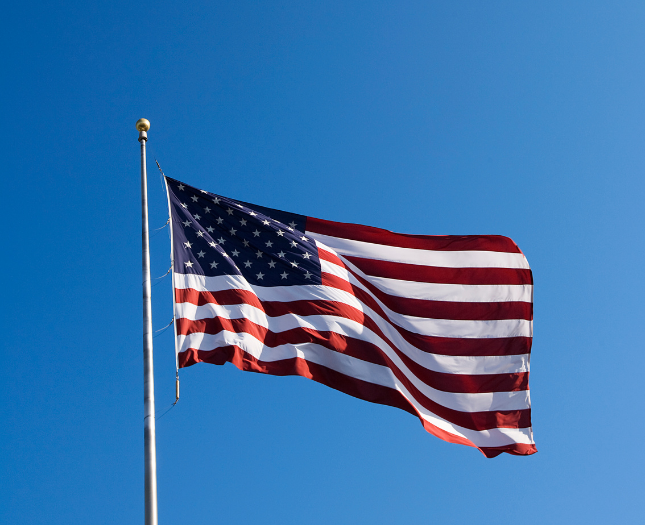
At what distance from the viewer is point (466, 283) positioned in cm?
1969

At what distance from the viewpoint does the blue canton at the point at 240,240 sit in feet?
57.5

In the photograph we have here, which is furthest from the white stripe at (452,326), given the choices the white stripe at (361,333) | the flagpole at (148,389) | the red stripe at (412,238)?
the flagpole at (148,389)

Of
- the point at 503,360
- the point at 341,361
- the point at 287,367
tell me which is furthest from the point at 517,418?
the point at 287,367

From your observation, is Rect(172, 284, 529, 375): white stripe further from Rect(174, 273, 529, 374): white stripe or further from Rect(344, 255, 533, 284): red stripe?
Rect(344, 255, 533, 284): red stripe

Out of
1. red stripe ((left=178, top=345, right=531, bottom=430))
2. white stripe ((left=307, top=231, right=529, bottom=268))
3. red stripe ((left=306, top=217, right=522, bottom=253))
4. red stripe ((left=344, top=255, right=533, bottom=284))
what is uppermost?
red stripe ((left=306, top=217, right=522, bottom=253))

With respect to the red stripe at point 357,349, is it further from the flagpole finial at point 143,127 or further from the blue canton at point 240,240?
the flagpole finial at point 143,127

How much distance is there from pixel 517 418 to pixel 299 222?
641 cm

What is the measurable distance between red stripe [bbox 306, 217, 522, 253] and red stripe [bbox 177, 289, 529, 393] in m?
2.17

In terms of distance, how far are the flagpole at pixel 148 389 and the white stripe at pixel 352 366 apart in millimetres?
939

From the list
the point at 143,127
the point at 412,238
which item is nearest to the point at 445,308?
the point at 412,238

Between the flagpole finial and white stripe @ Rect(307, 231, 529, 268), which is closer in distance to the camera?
the flagpole finial

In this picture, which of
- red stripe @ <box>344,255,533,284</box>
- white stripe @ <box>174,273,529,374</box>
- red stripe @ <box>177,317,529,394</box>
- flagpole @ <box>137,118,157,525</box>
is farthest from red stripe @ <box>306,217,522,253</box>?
flagpole @ <box>137,118,157,525</box>

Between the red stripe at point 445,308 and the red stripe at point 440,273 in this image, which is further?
the red stripe at point 440,273

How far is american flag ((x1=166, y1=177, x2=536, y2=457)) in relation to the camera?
1673 cm
